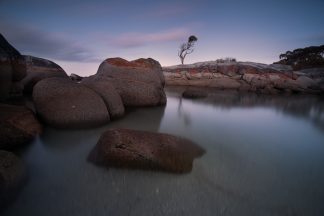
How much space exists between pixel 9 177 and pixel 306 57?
39540 millimetres

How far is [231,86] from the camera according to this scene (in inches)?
806

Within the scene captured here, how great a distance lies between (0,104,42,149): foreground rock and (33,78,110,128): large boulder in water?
1.37 feet

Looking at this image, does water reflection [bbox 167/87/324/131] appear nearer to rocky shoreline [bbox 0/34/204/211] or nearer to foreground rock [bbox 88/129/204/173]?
rocky shoreline [bbox 0/34/204/211]

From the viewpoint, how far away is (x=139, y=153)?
2.42 metres

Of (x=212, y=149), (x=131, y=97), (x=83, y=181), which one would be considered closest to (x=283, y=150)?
(x=212, y=149)

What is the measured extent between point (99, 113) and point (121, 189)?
246 cm

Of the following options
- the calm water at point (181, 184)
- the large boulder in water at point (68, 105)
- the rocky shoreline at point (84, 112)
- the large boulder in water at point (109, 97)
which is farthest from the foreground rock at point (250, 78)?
the large boulder in water at point (68, 105)

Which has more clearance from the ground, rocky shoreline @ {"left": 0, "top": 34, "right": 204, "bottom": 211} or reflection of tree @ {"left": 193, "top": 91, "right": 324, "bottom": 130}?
rocky shoreline @ {"left": 0, "top": 34, "right": 204, "bottom": 211}

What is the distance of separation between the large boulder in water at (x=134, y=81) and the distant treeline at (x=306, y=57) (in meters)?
30.5

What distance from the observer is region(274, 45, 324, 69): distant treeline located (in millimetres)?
28244

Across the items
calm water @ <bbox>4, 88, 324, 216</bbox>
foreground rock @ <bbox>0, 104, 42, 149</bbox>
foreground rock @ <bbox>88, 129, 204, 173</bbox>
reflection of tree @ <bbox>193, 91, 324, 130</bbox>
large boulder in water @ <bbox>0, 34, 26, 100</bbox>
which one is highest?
large boulder in water @ <bbox>0, 34, 26, 100</bbox>

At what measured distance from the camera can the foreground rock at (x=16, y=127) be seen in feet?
9.24

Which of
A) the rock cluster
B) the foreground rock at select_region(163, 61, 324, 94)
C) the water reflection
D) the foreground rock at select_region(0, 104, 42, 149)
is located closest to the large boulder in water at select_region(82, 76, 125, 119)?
the rock cluster

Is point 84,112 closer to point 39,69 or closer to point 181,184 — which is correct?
point 181,184
